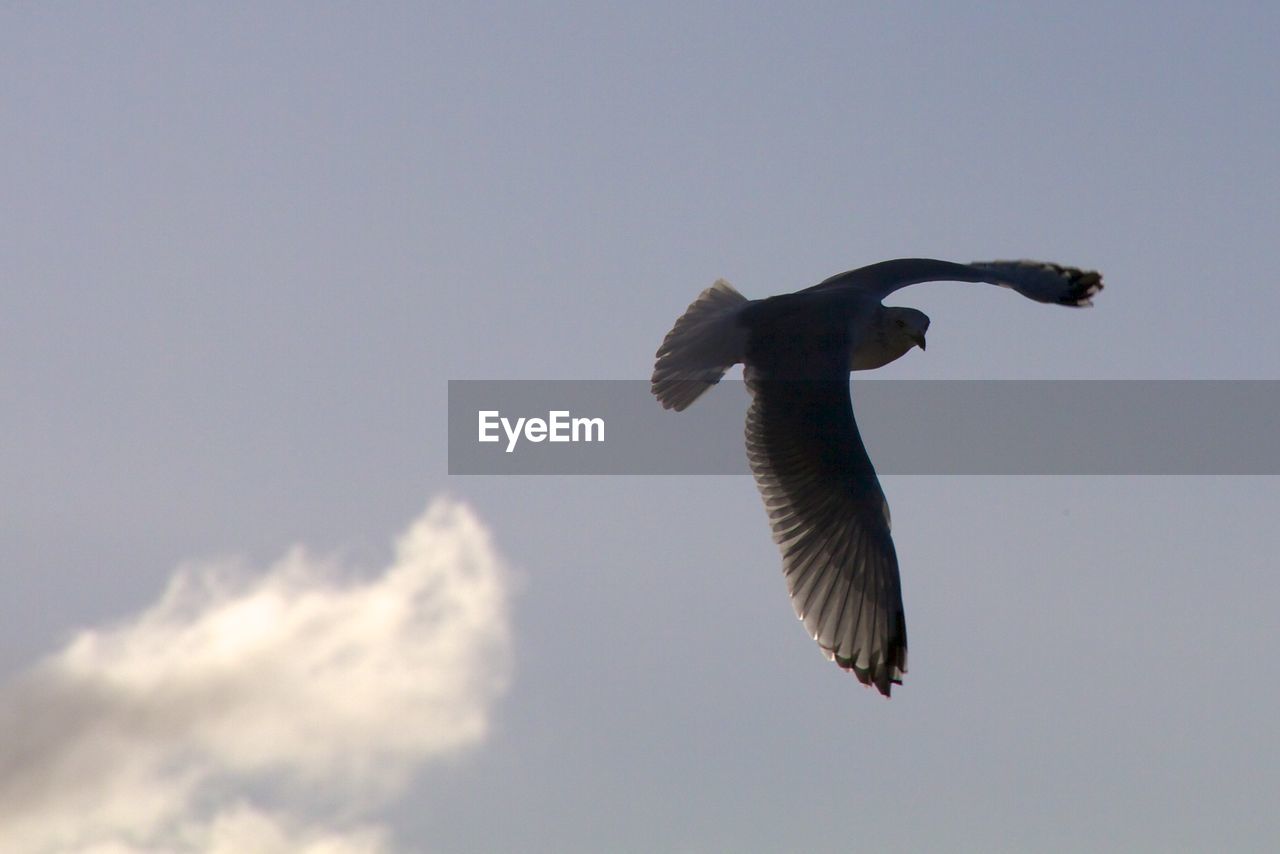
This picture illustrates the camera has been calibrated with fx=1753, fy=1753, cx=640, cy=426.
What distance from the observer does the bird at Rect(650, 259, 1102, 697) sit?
11.0 meters

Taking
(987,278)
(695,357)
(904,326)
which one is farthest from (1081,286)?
(695,357)

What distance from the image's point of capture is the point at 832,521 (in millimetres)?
11109

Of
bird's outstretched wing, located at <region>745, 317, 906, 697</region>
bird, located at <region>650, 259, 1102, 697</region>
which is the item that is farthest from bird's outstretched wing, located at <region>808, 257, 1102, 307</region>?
bird's outstretched wing, located at <region>745, 317, 906, 697</region>

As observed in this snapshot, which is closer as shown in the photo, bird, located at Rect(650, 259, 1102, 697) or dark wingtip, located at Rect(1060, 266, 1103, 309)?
bird, located at Rect(650, 259, 1102, 697)

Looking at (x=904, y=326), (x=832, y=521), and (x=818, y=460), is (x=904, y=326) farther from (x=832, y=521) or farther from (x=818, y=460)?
(x=832, y=521)

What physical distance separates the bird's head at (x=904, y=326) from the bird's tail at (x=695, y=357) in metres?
1.05

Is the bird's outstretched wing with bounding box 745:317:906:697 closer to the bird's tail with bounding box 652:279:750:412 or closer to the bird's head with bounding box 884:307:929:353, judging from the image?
the bird's tail with bounding box 652:279:750:412

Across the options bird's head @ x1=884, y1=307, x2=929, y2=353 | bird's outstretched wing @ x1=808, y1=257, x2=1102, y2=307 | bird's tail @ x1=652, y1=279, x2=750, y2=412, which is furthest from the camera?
bird's outstretched wing @ x1=808, y1=257, x2=1102, y2=307

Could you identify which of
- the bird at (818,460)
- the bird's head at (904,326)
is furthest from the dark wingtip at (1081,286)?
the bird at (818,460)

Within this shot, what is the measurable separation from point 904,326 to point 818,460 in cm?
150

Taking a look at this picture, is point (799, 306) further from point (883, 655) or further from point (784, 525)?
point (883, 655)

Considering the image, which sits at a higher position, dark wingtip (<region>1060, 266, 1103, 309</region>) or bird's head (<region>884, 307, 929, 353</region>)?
dark wingtip (<region>1060, 266, 1103, 309</region>)

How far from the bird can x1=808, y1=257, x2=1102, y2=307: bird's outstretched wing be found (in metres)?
0.52

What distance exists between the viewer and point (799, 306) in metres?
A: 11.7
